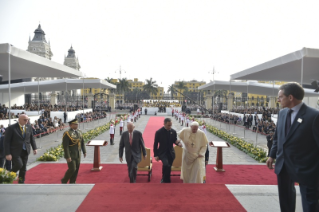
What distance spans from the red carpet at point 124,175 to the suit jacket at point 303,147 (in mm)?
4325

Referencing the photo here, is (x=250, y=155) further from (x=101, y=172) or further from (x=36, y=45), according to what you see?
(x=36, y=45)

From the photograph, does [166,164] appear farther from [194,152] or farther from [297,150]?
[297,150]

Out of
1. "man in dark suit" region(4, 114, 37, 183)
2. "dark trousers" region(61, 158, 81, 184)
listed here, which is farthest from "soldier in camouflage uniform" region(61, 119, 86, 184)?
"man in dark suit" region(4, 114, 37, 183)

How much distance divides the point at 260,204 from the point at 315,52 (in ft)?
23.8

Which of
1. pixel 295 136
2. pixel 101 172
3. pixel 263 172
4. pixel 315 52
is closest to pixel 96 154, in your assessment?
pixel 101 172

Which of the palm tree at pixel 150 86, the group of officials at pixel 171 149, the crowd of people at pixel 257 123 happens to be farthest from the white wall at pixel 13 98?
the palm tree at pixel 150 86

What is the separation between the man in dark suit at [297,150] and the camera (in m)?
2.51

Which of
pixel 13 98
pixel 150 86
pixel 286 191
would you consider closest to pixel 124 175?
pixel 286 191

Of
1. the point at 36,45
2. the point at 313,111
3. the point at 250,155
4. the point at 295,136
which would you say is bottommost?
the point at 250,155

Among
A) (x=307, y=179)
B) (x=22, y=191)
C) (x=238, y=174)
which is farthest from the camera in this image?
(x=238, y=174)

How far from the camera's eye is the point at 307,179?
8.25 feet

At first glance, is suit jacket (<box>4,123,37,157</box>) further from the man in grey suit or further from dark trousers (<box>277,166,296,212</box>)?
dark trousers (<box>277,166,296,212</box>)

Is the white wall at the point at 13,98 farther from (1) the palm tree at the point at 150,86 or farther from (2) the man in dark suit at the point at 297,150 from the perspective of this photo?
(1) the palm tree at the point at 150,86

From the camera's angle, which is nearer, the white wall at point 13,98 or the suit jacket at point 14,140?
the suit jacket at point 14,140
